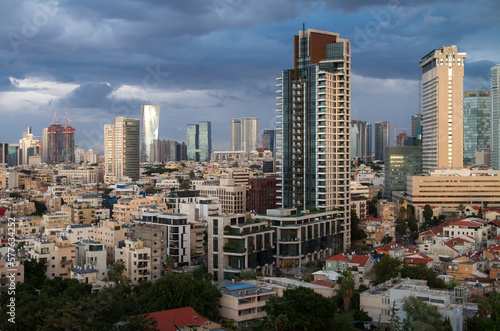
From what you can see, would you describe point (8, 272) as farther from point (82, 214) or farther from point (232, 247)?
point (82, 214)

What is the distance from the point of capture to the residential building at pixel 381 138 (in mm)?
157000

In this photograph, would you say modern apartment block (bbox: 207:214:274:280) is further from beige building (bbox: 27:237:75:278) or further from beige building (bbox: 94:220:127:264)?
beige building (bbox: 94:220:127:264)

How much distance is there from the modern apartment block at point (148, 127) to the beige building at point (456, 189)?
98553mm

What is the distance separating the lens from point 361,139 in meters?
171

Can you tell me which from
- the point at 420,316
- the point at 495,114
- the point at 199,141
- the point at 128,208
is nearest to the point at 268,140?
the point at 199,141

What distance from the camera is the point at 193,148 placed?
7495 inches

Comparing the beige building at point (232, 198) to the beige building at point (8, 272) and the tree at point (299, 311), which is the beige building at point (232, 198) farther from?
the tree at point (299, 311)

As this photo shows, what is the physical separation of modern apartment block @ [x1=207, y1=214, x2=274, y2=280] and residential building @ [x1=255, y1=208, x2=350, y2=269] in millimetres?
2796

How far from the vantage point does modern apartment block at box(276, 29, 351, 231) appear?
41125 mm

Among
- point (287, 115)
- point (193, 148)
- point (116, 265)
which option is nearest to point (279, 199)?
point (287, 115)

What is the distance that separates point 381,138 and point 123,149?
8540 centimetres

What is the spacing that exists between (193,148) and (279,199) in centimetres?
14852

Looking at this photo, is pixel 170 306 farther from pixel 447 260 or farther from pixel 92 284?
pixel 447 260

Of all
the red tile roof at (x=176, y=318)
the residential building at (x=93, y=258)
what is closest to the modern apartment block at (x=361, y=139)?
the residential building at (x=93, y=258)
